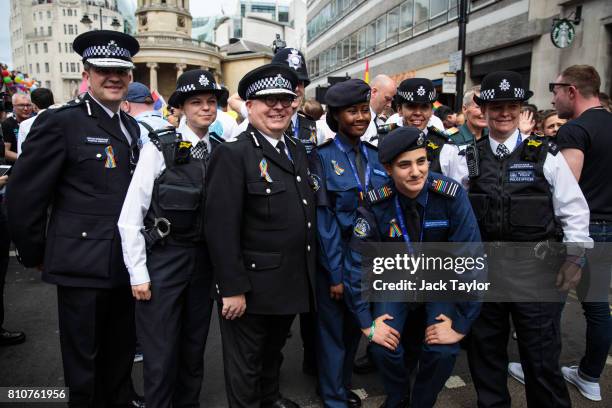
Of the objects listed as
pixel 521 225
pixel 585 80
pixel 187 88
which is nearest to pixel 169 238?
pixel 187 88

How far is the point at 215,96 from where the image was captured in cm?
288

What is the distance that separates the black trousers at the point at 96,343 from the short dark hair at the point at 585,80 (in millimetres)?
3608

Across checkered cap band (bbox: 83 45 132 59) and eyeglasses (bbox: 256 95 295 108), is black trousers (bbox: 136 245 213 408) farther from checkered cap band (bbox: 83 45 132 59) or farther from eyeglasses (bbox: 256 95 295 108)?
checkered cap band (bbox: 83 45 132 59)

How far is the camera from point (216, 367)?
379 centimetres

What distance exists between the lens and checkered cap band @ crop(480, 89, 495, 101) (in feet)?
9.40

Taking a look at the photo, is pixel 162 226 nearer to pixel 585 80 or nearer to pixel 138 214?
pixel 138 214

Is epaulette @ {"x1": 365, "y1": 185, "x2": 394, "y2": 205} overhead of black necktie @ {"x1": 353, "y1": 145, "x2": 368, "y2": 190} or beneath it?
beneath

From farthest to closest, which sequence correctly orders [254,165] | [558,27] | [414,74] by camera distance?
[414,74] → [558,27] → [254,165]

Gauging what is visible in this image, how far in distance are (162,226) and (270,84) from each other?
108 centimetres

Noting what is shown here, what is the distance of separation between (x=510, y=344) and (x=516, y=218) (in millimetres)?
2112

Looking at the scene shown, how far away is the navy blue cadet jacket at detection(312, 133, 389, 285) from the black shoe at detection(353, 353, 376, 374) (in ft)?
3.95

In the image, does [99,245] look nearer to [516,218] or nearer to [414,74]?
[516,218]

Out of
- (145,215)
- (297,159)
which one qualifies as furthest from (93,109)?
(297,159)

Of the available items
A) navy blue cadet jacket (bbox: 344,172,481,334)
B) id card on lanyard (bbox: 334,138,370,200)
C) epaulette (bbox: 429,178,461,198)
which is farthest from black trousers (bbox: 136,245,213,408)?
epaulette (bbox: 429,178,461,198)
